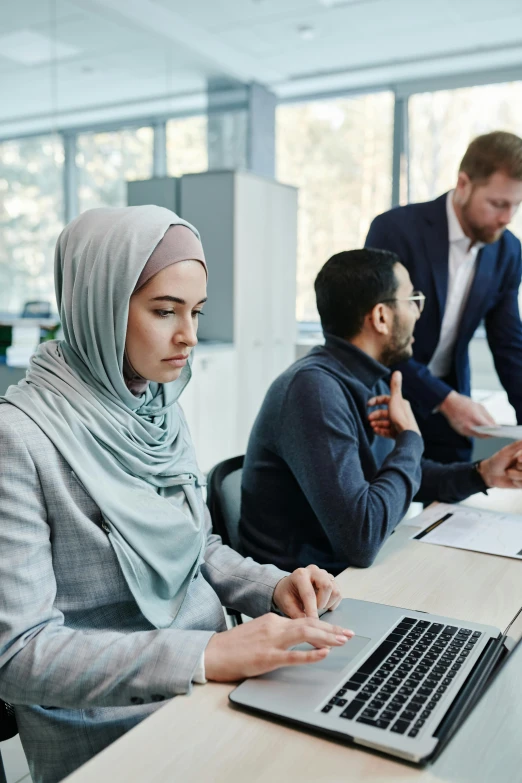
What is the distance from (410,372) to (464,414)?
187mm

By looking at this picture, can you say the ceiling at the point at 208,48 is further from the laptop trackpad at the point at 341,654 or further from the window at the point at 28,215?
the laptop trackpad at the point at 341,654

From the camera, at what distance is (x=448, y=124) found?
540 cm

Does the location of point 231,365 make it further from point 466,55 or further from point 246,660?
point 246,660

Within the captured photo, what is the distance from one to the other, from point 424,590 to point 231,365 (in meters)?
3.26

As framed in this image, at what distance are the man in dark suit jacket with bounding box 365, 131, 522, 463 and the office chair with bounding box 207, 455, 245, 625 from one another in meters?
0.60

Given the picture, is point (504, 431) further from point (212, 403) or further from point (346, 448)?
point (212, 403)

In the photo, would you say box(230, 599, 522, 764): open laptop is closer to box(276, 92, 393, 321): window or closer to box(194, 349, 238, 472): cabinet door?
box(194, 349, 238, 472): cabinet door

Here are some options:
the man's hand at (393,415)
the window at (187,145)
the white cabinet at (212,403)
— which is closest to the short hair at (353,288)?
the man's hand at (393,415)

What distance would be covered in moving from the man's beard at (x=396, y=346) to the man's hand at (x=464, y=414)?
0.29m

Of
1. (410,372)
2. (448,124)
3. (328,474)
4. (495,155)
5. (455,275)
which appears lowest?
(328,474)

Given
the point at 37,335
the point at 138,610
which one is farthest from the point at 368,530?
the point at 37,335

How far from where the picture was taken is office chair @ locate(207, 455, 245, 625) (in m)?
1.52

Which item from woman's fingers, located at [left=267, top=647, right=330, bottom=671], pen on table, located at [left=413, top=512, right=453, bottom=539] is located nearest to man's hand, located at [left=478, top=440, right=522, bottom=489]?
pen on table, located at [left=413, top=512, right=453, bottom=539]

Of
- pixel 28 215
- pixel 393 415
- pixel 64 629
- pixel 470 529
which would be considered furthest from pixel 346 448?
pixel 28 215
